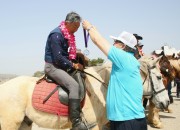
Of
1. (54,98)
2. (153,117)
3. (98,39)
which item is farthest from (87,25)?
(153,117)

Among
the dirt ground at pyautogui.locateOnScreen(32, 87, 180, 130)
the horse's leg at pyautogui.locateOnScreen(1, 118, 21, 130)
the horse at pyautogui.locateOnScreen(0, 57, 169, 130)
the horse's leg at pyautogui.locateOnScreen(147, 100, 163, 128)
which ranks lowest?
the dirt ground at pyautogui.locateOnScreen(32, 87, 180, 130)

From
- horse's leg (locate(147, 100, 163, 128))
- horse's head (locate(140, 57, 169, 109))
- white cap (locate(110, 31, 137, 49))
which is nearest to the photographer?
white cap (locate(110, 31, 137, 49))

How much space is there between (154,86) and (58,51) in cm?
237

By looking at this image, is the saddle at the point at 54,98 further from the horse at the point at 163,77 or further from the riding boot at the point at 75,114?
the horse at the point at 163,77

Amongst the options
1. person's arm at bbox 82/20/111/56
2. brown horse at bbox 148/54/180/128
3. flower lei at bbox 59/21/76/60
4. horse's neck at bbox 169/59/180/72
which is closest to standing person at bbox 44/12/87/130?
flower lei at bbox 59/21/76/60

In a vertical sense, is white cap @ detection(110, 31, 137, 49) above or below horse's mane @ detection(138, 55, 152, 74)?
above

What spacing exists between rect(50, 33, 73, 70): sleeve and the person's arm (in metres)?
0.73

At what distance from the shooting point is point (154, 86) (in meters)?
6.53

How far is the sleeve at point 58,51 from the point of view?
5.25 meters

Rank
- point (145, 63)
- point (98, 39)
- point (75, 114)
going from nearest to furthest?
→ point (98, 39) → point (75, 114) → point (145, 63)

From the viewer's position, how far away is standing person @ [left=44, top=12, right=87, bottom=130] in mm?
5188

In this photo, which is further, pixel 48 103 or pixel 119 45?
pixel 48 103

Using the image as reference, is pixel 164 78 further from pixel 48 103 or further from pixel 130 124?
pixel 130 124

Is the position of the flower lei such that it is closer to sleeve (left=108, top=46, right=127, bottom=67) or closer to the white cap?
the white cap
